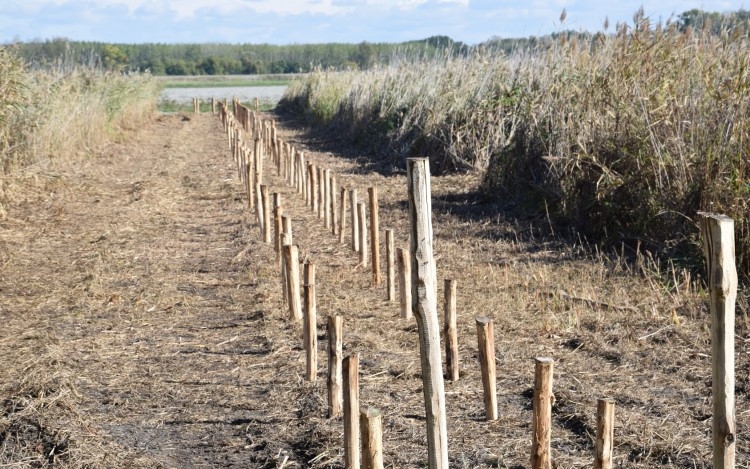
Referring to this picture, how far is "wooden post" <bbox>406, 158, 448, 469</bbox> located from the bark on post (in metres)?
2.53

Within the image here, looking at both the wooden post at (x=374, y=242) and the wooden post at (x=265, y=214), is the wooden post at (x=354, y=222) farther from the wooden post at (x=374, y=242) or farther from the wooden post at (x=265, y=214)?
the wooden post at (x=265, y=214)

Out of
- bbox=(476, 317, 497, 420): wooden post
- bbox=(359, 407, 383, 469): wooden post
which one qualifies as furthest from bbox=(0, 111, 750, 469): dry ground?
bbox=(359, 407, 383, 469): wooden post

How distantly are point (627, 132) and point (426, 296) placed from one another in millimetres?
5639

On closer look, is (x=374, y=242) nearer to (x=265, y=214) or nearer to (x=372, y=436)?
(x=265, y=214)

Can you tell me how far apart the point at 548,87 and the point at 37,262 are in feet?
18.9

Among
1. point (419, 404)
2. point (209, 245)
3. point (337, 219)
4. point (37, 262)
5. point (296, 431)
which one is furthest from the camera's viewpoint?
point (337, 219)

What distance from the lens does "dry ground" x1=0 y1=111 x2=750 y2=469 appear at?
3873 millimetres

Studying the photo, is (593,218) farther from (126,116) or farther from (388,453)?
(126,116)

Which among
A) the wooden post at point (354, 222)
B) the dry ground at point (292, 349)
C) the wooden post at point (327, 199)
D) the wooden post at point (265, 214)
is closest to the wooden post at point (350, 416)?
the dry ground at point (292, 349)

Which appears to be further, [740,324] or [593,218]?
[593,218]

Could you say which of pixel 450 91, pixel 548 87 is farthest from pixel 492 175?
pixel 450 91

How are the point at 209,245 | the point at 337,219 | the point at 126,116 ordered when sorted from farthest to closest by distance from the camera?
the point at 126,116 → the point at 337,219 → the point at 209,245

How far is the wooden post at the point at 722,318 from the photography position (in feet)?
8.99

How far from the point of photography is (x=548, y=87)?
10.2m
